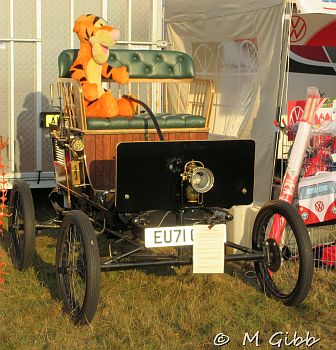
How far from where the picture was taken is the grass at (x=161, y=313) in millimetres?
4312

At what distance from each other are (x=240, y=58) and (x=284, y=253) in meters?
2.69

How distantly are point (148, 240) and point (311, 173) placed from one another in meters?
1.79

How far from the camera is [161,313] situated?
4.79 m

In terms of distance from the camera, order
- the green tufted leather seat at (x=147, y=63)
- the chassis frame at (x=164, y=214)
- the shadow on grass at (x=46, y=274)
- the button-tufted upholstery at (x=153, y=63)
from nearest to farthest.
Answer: the chassis frame at (x=164, y=214) → the shadow on grass at (x=46, y=274) → the green tufted leather seat at (x=147, y=63) → the button-tufted upholstery at (x=153, y=63)

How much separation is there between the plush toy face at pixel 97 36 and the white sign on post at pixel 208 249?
1892 millimetres

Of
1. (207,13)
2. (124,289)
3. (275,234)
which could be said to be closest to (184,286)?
(124,289)

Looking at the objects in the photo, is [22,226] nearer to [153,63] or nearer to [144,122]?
[144,122]

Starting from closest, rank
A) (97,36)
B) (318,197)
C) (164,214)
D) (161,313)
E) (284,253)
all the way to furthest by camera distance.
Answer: (161,313) < (284,253) < (164,214) < (318,197) < (97,36)

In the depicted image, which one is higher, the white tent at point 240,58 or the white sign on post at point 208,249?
the white tent at point 240,58

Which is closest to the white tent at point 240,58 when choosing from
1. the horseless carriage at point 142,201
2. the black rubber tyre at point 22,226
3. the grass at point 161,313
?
the horseless carriage at point 142,201

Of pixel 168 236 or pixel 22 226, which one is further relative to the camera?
pixel 22 226

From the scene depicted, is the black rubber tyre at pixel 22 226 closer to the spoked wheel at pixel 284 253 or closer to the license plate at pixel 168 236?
the license plate at pixel 168 236

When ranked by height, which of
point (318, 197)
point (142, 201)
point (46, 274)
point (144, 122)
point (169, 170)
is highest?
point (144, 122)

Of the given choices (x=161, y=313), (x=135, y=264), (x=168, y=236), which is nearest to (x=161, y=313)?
(x=161, y=313)
